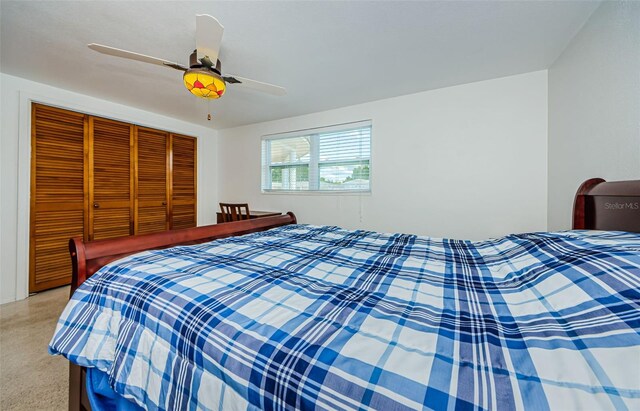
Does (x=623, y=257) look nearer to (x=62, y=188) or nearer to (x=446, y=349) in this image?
(x=446, y=349)

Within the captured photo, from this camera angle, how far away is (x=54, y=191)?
2773mm

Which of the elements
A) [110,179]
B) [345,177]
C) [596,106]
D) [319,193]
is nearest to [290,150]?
[319,193]

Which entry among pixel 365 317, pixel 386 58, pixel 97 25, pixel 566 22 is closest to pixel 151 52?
pixel 97 25

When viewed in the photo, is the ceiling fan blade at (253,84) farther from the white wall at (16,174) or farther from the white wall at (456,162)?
the white wall at (16,174)

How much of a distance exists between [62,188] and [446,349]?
13.1ft

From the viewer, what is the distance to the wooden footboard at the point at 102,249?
1.06 m

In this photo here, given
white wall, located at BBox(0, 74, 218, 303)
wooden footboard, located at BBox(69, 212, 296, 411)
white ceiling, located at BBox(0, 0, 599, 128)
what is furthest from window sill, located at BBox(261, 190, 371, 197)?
white wall, located at BBox(0, 74, 218, 303)

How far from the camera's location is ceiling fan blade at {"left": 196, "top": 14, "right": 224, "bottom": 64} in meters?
1.35

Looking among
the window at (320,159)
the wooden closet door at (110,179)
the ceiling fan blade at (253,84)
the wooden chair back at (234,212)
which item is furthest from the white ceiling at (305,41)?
the wooden chair back at (234,212)

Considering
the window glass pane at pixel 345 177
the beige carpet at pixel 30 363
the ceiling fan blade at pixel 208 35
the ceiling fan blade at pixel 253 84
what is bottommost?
the beige carpet at pixel 30 363

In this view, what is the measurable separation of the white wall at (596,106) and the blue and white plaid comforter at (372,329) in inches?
34.1

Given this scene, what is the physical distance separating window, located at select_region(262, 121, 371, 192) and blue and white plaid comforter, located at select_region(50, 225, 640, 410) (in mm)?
2183

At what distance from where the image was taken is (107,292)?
99 cm

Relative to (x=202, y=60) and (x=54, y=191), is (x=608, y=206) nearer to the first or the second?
(x=202, y=60)
